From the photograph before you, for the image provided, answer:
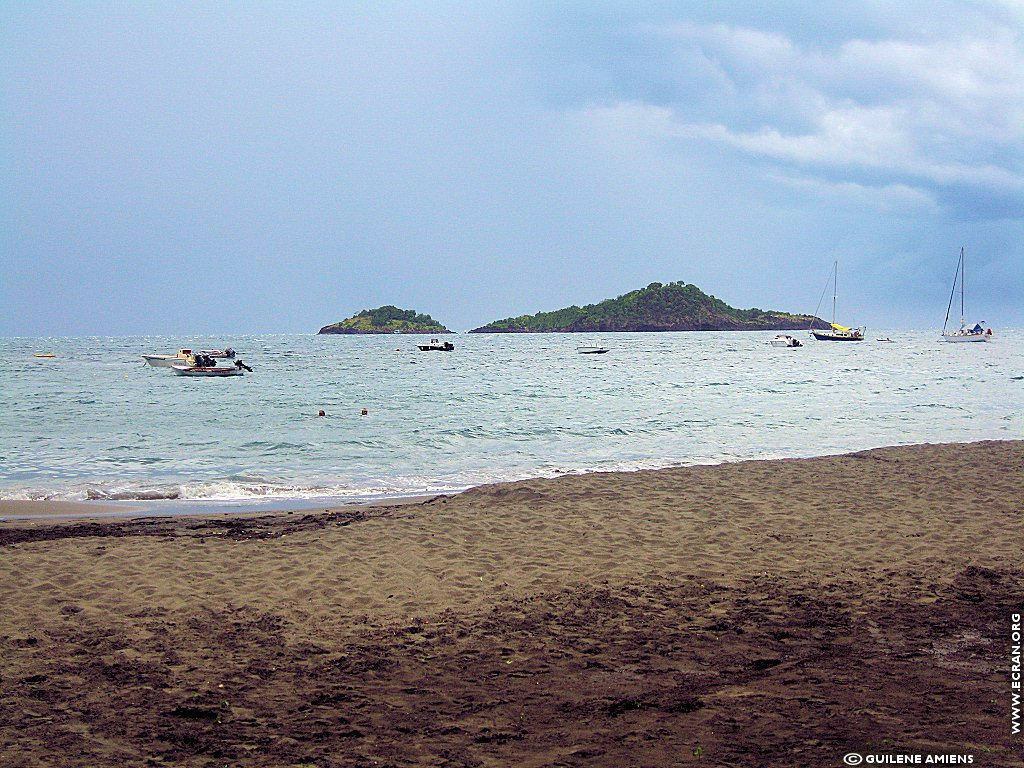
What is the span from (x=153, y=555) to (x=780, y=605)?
6571 mm

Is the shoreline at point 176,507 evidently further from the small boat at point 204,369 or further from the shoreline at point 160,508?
the small boat at point 204,369

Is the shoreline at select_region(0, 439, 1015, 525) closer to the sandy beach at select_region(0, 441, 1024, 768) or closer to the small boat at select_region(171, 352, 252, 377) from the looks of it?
the sandy beach at select_region(0, 441, 1024, 768)

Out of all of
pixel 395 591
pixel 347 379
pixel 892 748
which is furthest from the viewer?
pixel 347 379

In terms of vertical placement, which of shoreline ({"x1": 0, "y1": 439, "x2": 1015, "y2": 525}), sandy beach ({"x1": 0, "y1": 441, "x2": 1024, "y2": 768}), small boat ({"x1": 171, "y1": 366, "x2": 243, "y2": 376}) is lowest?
shoreline ({"x1": 0, "y1": 439, "x2": 1015, "y2": 525})

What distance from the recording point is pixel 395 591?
25.6 feet

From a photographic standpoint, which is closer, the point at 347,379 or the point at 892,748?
the point at 892,748

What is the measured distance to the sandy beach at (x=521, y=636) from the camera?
15.2ft

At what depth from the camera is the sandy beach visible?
463 cm

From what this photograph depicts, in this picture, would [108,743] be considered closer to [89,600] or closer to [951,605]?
[89,600]

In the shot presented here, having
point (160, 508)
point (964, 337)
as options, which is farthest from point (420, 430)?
point (964, 337)

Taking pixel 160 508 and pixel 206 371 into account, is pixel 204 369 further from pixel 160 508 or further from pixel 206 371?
pixel 160 508

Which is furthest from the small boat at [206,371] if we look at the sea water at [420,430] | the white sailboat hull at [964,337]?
the white sailboat hull at [964,337]

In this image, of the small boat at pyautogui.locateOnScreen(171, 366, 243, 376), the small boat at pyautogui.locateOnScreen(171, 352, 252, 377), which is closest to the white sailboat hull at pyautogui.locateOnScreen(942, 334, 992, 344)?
the small boat at pyautogui.locateOnScreen(171, 352, 252, 377)

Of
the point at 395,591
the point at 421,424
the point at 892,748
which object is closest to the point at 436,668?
the point at 395,591
